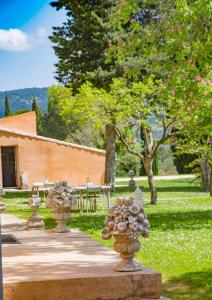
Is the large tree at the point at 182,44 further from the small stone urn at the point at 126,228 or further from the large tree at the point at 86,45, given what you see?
the large tree at the point at 86,45

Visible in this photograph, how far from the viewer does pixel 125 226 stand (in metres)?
5.34

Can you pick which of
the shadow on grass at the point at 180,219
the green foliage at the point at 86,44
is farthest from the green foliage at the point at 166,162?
the shadow on grass at the point at 180,219

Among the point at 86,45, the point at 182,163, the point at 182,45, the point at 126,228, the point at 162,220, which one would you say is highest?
the point at 86,45

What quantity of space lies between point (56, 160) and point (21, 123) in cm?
284

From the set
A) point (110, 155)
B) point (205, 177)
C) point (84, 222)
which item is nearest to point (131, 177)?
point (84, 222)

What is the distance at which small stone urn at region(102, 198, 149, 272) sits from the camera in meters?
5.37

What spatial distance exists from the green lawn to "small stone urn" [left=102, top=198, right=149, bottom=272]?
2.90ft

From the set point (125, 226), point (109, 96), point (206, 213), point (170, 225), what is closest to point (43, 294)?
point (125, 226)

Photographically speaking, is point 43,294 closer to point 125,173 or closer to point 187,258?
point 187,258

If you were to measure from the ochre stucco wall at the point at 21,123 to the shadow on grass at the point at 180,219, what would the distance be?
1708 centimetres

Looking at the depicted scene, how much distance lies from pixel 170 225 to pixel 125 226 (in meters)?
7.74

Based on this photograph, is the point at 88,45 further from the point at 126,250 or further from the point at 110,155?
the point at 126,250

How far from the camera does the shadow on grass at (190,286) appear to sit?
246 inches

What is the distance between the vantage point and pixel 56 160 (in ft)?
103
